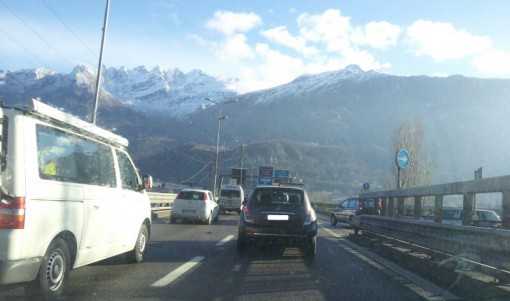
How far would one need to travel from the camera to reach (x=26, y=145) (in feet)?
18.0

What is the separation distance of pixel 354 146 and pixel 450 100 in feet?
142

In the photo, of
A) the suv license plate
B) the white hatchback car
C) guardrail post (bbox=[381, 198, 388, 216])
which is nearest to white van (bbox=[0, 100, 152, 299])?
the suv license plate

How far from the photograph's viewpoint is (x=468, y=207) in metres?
8.34

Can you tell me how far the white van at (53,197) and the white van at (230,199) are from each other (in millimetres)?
29626

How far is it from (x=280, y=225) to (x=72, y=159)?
5.42m

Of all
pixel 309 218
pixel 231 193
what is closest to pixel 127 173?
pixel 309 218

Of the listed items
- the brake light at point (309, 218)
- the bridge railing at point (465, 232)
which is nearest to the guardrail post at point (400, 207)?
the bridge railing at point (465, 232)

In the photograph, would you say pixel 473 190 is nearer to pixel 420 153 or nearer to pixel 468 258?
pixel 468 258

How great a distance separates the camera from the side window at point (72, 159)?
5844 millimetres

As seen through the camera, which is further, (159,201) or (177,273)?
(159,201)

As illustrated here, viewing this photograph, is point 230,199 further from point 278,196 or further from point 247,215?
point 247,215

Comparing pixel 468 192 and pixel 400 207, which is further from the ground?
pixel 468 192

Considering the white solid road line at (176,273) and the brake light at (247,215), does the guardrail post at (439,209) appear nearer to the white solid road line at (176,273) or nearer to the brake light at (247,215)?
the brake light at (247,215)

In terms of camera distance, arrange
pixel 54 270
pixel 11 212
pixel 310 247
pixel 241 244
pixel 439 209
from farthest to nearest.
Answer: pixel 241 244 < pixel 310 247 < pixel 439 209 < pixel 54 270 < pixel 11 212
